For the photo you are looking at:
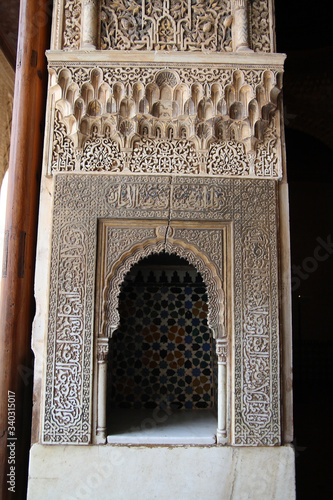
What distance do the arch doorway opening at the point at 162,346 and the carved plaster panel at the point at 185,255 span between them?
76 cm

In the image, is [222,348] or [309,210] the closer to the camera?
[222,348]

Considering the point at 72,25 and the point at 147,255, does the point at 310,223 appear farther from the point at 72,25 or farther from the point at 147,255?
the point at 72,25

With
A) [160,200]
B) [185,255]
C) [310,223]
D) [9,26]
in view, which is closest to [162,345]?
[185,255]

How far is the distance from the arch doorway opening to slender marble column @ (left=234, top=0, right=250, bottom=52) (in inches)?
64.0

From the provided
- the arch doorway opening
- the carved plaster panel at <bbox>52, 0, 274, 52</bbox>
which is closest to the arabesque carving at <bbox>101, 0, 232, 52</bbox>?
the carved plaster panel at <bbox>52, 0, 274, 52</bbox>

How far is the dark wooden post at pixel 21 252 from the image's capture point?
2680 millimetres

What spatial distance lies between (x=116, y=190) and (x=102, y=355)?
105 cm

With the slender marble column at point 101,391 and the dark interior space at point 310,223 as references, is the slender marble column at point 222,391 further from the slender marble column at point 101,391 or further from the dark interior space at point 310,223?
the dark interior space at point 310,223

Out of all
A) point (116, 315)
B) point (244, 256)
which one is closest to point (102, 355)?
point (116, 315)

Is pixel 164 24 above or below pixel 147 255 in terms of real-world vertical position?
above

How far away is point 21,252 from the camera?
2.79m

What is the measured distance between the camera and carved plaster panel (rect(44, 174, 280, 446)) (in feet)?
8.42

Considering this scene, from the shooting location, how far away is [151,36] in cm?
287

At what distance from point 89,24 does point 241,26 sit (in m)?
1.02
